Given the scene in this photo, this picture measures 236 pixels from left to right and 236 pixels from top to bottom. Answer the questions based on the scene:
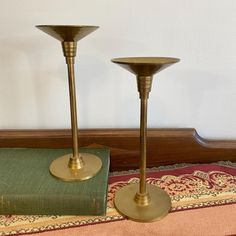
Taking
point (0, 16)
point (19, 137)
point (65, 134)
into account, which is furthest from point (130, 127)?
point (0, 16)

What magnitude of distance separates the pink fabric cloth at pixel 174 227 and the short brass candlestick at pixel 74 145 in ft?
0.34

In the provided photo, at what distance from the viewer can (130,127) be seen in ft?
2.29

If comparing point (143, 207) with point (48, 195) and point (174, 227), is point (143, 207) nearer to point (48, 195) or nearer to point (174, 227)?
point (174, 227)

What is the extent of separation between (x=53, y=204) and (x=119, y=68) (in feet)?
1.05

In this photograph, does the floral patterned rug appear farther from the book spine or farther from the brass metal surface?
the brass metal surface

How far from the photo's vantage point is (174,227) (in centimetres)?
48

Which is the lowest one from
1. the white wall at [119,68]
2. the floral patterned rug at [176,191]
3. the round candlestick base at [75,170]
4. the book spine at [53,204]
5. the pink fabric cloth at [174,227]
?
the pink fabric cloth at [174,227]

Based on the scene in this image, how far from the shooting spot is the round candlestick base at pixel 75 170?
0.55 metres

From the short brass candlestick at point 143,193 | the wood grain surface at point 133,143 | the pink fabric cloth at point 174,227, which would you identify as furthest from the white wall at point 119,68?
the pink fabric cloth at point 174,227

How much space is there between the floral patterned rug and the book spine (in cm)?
1

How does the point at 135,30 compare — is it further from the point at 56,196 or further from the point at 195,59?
the point at 56,196

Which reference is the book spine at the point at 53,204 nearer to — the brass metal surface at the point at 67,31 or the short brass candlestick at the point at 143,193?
the short brass candlestick at the point at 143,193

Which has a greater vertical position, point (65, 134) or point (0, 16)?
point (0, 16)

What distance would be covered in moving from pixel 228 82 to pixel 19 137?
494mm
